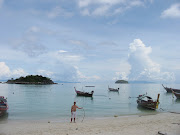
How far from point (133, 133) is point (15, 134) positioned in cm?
960

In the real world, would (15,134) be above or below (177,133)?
below

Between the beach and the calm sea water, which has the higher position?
the beach

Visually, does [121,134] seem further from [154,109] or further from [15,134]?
[154,109]

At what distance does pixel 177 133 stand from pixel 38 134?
10.7 meters

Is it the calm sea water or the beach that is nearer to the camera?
the beach

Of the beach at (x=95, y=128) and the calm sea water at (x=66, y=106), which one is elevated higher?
the beach at (x=95, y=128)

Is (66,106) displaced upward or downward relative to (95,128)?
downward

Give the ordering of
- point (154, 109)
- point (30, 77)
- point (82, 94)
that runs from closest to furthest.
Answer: point (154, 109), point (82, 94), point (30, 77)

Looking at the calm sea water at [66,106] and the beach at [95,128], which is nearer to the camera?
the beach at [95,128]

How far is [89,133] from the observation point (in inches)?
500

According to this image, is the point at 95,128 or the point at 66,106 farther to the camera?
the point at 66,106

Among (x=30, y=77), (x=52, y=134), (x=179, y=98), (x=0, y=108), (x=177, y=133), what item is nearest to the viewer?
(x=177, y=133)

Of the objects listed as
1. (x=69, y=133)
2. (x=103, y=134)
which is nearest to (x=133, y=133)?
(x=103, y=134)

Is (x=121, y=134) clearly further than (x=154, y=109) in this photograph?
No
